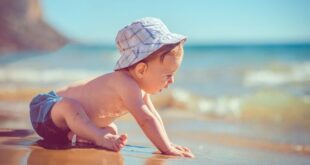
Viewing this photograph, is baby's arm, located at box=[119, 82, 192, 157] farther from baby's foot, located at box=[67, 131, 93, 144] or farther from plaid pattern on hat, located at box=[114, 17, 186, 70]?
baby's foot, located at box=[67, 131, 93, 144]

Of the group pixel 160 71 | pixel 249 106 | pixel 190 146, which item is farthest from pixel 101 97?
pixel 249 106

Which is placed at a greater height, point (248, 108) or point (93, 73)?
point (93, 73)

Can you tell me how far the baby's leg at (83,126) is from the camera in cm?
177

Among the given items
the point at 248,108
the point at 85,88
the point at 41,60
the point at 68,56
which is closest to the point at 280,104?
the point at 248,108

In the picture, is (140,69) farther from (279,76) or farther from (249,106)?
(279,76)

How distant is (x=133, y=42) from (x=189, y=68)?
8.82 meters

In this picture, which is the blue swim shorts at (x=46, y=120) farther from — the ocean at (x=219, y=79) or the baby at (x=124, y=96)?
the ocean at (x=219, y=79)

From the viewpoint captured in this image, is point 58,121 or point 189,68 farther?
point 189,68

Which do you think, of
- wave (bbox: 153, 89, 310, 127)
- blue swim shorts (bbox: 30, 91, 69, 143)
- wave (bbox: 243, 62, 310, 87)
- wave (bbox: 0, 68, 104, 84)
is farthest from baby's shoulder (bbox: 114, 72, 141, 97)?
wave (bbox: 0, 68, 104, 84)

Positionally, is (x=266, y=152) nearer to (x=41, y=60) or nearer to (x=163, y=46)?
(x=163, y=46)

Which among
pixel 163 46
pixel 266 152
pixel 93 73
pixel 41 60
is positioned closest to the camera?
pixel 163 46

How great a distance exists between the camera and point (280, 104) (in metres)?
5.08

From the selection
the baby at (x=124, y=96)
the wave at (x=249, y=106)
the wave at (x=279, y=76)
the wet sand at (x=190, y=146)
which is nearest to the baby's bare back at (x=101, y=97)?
the baby at (x=124, y=96)

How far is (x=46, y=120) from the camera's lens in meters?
1.89
